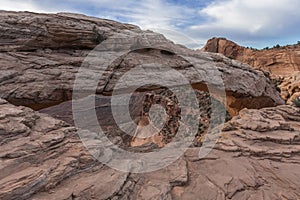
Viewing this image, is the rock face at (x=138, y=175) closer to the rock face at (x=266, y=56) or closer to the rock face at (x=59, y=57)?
the rock face at (x=59, y=57)

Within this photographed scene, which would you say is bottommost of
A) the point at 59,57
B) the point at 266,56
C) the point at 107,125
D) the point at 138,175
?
the point at 107,125

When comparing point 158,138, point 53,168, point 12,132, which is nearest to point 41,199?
point 53,168

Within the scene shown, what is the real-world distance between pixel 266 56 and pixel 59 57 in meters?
36.0

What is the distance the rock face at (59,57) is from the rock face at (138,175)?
6.66 feet

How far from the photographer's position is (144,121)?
1844 cm

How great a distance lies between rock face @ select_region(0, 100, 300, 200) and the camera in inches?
176

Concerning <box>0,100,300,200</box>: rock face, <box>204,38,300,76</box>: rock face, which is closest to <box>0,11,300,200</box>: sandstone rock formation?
<box>0,100,300,200</box>: rock face

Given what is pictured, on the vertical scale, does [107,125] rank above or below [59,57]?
below

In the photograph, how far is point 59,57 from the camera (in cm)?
918

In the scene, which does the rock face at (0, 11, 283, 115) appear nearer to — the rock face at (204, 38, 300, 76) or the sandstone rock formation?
the sandstone rock formation

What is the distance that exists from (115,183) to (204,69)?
740cm

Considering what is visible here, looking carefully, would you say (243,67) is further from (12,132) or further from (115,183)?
(12,132)

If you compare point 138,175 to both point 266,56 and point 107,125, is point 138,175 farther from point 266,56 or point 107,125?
point 266,56

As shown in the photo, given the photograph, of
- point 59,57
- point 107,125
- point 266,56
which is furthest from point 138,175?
point 266,56
